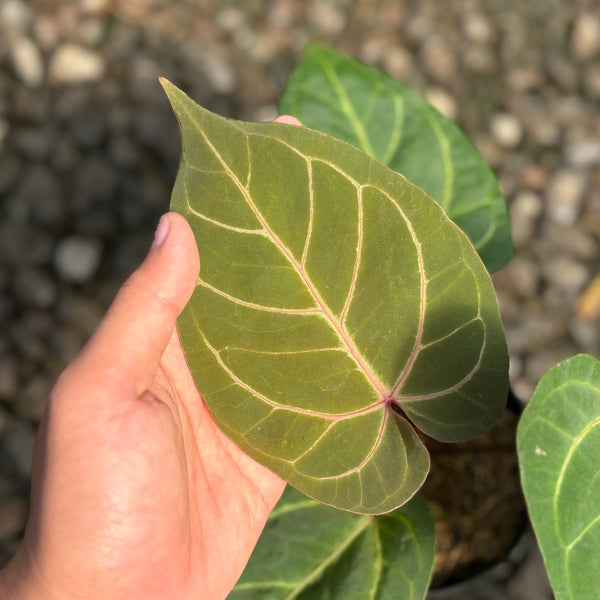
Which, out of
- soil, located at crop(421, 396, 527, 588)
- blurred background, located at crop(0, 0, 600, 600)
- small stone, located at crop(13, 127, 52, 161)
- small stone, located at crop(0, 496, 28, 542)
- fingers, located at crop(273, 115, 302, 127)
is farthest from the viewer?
small stone, located at crop(13, 127, 52, 161)

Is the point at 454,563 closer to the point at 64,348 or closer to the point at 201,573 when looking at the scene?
the point at 201,573

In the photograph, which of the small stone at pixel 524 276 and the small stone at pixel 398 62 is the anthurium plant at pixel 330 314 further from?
the small stone at pixel 398 62

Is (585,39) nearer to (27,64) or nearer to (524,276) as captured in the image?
(524,276)

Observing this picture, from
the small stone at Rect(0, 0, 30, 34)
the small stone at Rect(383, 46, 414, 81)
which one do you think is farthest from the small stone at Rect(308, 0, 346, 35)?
the small stone at Rect(0, 0, 30, 34)

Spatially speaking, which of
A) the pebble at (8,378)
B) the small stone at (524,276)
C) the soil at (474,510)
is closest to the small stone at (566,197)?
the small stone at (524,276)

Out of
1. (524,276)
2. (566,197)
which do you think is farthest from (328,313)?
(566,197)

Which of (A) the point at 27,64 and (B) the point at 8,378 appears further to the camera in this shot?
(A) the point at 27,64

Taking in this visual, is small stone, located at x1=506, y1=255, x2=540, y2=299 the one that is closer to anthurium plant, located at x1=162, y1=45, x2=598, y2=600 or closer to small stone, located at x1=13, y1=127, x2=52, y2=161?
anthurium plant, located at x1=162, y1=45, x2=598, y2=600
